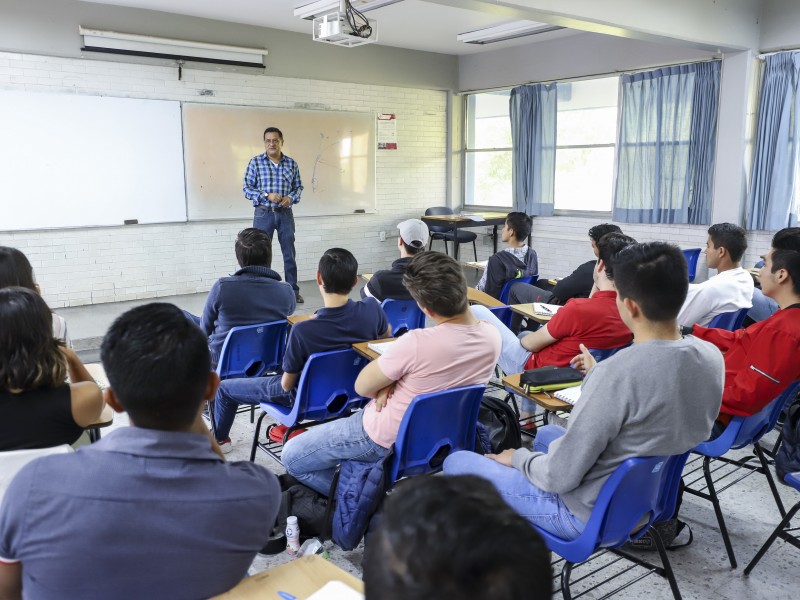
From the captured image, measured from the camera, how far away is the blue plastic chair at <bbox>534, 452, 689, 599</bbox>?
1.66m

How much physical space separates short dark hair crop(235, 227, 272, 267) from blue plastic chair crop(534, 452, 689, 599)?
2246 mm

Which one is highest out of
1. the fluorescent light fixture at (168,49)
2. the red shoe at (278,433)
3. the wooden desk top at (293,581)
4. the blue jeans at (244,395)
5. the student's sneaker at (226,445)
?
the fluorescent light fixture at (168,49)

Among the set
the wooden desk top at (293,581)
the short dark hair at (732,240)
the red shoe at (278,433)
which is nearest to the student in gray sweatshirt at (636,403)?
the wooden desk top at (293,581)

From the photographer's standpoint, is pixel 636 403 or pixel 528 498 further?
pixel 528 498

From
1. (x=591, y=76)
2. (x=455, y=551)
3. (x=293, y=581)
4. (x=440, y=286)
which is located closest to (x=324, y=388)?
(x=440, y=286)

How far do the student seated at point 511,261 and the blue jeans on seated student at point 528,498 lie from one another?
3.00 m

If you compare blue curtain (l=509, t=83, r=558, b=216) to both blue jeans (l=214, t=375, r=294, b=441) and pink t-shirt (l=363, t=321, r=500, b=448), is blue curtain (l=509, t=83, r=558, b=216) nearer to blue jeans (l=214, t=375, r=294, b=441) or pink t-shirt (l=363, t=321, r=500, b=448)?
blue jeans (l=214, t=375, r=294, b=441)

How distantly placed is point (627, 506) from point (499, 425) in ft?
2.88

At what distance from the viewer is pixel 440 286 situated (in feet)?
7.29

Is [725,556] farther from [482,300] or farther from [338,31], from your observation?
[338,31]

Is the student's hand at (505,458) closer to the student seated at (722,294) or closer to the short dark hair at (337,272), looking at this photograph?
the short dark hair at (337,272)

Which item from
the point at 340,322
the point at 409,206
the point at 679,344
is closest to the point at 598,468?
the point at 679,344

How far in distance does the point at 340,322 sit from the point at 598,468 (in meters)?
1.40

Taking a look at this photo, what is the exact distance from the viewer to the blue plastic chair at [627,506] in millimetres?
1659
